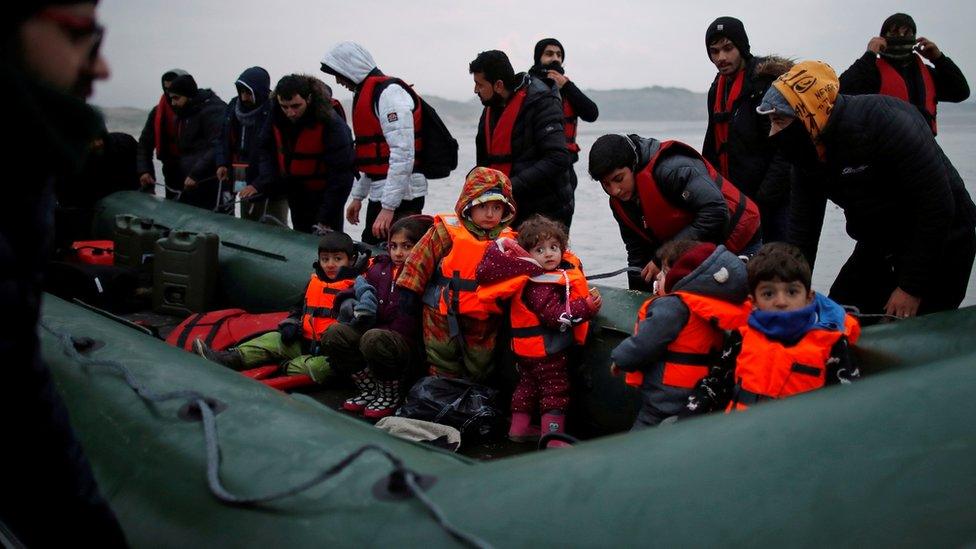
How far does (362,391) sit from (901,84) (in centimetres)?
240

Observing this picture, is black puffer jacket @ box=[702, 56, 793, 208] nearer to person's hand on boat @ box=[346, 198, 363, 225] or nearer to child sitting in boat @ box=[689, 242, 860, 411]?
child sitting in boat @ box=[689, 242, 860, 411]

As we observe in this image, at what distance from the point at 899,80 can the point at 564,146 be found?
1355mm

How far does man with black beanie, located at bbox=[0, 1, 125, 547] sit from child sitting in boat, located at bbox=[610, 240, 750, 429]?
1347mm

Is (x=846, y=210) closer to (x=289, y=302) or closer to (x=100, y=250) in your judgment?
(x=289, y=302)

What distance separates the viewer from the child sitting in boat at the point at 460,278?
2.55 m

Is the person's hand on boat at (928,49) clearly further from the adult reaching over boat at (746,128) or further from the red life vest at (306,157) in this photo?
the red life vest at (306,157)

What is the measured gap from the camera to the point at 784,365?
1721 millimetres

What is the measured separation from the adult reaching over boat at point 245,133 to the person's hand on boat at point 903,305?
301 centimetres

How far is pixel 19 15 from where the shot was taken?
795 millimetres

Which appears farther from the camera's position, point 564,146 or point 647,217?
point 564,146

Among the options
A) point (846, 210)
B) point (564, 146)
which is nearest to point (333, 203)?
point (564, 146)

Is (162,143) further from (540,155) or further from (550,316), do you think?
(550,316)

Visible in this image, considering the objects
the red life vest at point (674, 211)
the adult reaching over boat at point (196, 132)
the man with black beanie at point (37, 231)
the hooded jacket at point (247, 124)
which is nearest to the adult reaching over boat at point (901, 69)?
the red life vest at point (674, 211)

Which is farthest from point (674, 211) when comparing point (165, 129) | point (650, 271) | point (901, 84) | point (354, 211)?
point (165, 129)
